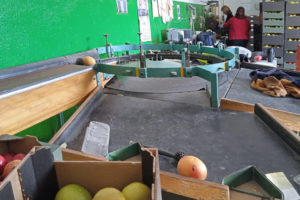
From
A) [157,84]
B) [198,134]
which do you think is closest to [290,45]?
[157,84]

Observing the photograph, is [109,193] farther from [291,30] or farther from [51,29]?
[291,30]

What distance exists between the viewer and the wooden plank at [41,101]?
4.23 feet

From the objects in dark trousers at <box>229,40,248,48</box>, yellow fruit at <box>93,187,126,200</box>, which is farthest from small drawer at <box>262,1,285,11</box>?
yellow fruit at <box>93,187,126,200</box>

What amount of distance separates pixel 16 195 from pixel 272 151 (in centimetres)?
98

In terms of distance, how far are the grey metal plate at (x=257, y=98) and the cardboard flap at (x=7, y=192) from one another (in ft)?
4.71

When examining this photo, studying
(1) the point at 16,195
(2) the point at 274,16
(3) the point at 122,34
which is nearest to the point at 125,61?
(3) the point at 122,34

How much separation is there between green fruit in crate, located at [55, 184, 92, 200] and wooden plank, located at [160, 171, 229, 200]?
0.36m

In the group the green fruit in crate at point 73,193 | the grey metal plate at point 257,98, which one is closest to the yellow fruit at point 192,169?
the green fruit in crate at point 73,193

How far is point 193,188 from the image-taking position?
34.9 inches

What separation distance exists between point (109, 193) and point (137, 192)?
0.21 feet

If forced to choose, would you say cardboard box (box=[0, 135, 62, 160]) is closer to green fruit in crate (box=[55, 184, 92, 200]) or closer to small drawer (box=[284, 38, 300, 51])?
green fruit in crate (box=[55, 184, 92, 200])

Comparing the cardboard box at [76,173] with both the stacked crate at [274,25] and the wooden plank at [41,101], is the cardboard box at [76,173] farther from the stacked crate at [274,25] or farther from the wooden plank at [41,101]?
the stacked crate at [274,25]

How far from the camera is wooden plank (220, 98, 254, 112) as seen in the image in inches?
60.1

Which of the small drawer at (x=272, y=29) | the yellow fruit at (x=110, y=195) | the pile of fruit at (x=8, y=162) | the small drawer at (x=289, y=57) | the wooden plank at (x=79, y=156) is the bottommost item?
the small drawer at (x=289, y=57)
